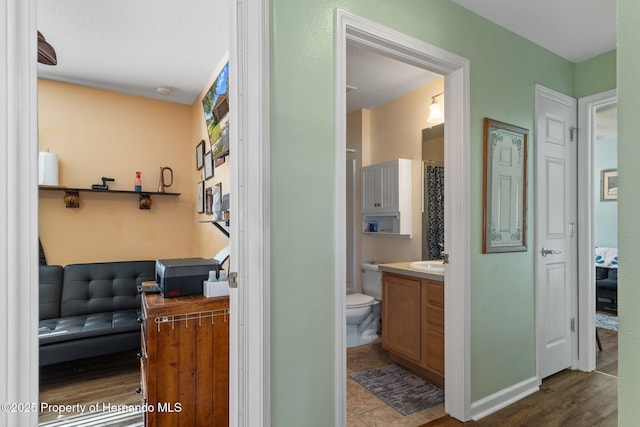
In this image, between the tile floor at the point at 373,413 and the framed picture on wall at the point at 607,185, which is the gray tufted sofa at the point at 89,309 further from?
the framed picture on wall at the point at 607,185

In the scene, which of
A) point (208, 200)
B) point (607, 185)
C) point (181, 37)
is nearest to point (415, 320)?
point (208, 200)

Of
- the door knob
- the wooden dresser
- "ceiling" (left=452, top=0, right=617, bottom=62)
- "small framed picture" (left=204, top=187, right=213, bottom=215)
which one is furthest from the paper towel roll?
the door knob

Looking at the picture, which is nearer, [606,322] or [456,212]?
[456,212]

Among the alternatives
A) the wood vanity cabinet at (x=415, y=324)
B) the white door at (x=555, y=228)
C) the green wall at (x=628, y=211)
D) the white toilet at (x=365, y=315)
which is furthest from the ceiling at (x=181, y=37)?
the white toilet at (x=365, y=315)

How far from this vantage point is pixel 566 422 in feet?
6.66

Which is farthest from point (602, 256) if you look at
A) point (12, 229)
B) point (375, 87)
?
point (12, 229)

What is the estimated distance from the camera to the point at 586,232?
272 cm

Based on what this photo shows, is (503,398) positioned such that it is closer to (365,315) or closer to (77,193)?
(365,315)

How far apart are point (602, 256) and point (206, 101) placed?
5.87m

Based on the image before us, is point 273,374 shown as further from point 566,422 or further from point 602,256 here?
point 602,256

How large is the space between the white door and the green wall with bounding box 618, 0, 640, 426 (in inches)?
85.6

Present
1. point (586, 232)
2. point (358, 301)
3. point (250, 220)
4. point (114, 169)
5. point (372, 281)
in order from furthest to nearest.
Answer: point (372, 281) → point (114, 169) → point (358, 301) → point (586, 232) → point (250, 220)

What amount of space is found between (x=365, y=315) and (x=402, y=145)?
1.83 m

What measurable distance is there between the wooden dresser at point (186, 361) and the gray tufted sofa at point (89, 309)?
1116mm
